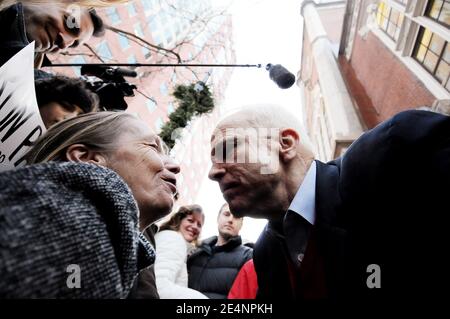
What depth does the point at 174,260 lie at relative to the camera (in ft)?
9.13

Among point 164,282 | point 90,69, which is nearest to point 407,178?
point 164,282

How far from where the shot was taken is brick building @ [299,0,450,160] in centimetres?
603

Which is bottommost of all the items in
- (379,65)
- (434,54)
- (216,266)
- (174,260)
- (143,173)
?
(216,266)

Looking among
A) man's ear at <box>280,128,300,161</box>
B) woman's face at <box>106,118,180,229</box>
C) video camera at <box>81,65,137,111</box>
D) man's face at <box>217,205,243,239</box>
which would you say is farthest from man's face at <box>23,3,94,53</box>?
man's face at <box>217,205,243,239</box>

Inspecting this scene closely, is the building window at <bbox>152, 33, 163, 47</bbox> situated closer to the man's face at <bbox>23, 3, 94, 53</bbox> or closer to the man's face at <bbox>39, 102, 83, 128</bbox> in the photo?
the man's face at <bbox>23, 3, 94, 53</bbox>

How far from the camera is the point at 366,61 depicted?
9820 millimetres

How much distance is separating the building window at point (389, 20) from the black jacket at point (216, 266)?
325 inches

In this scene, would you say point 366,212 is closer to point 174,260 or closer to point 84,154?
point 84,154

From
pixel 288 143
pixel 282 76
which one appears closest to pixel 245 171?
pixel 288 143

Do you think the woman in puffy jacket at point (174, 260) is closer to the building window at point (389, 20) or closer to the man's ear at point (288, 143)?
the man's ear at point (288, 143)

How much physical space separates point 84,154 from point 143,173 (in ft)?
1.13

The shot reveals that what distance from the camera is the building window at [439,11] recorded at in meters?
5.53

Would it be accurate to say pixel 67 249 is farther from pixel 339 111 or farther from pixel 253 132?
pixel 339 111

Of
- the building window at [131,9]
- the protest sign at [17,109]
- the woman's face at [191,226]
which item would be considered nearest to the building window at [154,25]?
the building window at [131,9]
